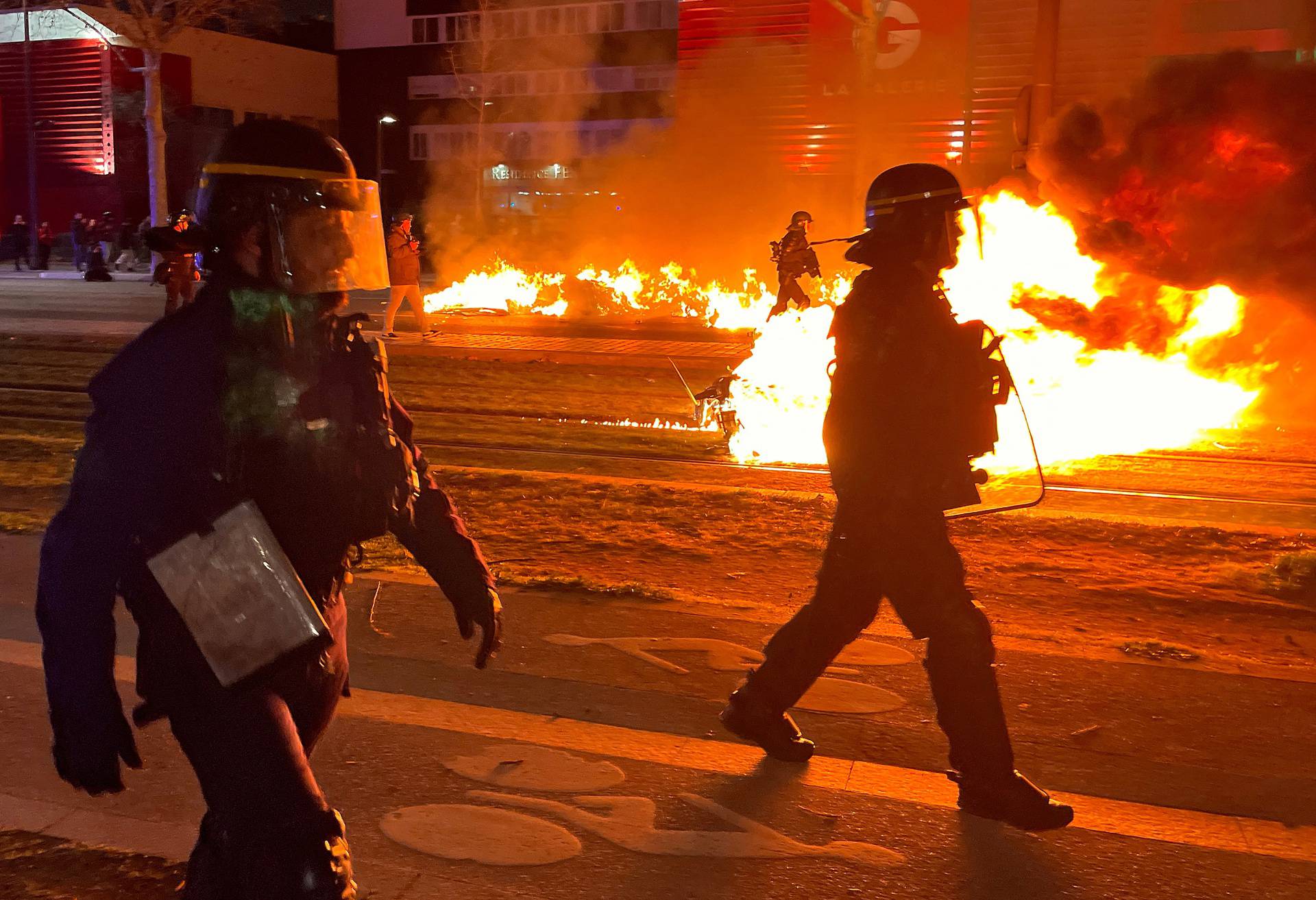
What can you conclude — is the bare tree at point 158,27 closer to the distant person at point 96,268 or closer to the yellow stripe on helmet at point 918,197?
the distant person at point 96,268

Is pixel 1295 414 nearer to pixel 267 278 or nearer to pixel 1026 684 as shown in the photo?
pixel 1026 684

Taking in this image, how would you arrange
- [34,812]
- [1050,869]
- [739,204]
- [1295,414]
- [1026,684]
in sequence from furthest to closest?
[739,204] < [1295,414] < [1026,684] < [34,812] < [1050,869]

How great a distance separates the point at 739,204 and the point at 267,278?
24.3 meters

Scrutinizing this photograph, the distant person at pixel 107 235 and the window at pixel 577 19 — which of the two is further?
the window at pixel 577 19

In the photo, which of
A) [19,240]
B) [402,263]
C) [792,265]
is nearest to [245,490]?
[792,265]

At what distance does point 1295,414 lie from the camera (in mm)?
10969

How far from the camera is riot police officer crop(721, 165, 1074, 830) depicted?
127 inches

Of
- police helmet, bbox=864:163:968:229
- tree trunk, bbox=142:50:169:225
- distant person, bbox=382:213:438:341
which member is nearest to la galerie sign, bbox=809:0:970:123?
distant person, bbox=382:213:438:341

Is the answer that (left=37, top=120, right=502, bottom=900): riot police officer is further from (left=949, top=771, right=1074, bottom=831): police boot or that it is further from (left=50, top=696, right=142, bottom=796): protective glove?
(left=949, top=771, right=1074, bottom=831): police boot

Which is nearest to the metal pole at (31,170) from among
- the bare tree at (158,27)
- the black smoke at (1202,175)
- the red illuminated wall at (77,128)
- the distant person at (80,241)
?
the distant person at (80,241)

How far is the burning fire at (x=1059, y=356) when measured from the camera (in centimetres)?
766

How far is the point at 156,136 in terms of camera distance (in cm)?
2784

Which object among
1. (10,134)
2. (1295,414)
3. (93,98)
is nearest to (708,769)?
(1295,414)

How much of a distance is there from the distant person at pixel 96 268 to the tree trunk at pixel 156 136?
2775 mm
